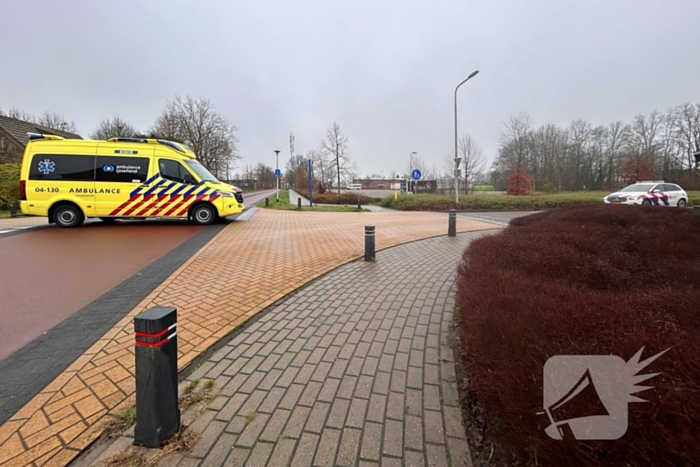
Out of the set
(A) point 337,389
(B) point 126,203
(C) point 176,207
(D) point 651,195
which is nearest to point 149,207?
(B) point 126,203

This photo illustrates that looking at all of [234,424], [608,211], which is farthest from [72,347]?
[608,211]

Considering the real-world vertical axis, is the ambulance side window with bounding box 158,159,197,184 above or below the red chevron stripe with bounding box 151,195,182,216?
above

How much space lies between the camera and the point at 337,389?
2.38 m

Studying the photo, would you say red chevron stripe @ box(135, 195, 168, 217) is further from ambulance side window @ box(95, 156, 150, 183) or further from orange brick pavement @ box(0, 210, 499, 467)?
orange brick pavement @ box(0, 210, 499, 467)

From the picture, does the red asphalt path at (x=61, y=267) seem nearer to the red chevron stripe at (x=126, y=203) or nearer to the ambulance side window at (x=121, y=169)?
the red chevron stripe at (x=126, y=203)

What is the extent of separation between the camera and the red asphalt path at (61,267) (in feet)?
11.6

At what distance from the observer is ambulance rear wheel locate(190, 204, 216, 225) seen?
10.9 metres

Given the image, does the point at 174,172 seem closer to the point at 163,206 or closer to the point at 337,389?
the point at 163,206

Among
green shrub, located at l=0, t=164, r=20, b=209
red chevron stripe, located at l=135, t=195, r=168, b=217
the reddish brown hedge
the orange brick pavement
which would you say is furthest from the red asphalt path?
green shrub, located at l=0, t=164, r=20, b=209

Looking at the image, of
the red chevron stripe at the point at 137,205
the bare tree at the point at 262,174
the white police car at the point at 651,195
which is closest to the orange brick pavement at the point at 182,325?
the red chevron stripe at the point at 137,205

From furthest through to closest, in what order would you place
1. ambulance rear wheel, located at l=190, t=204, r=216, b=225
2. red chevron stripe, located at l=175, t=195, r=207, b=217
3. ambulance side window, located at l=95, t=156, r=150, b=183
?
1. ambulance rear wheel, located at l=190, t=204, r=216, b=225
2. red chevron stripe, located at l=175, t=195, r=207, b=217
3. ambulance side window, located at l=95, t=156, r=150, b=183

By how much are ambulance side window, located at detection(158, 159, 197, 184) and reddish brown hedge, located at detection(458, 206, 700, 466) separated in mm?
9738

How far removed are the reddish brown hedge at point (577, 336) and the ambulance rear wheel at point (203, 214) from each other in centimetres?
953

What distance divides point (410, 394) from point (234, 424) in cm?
127
